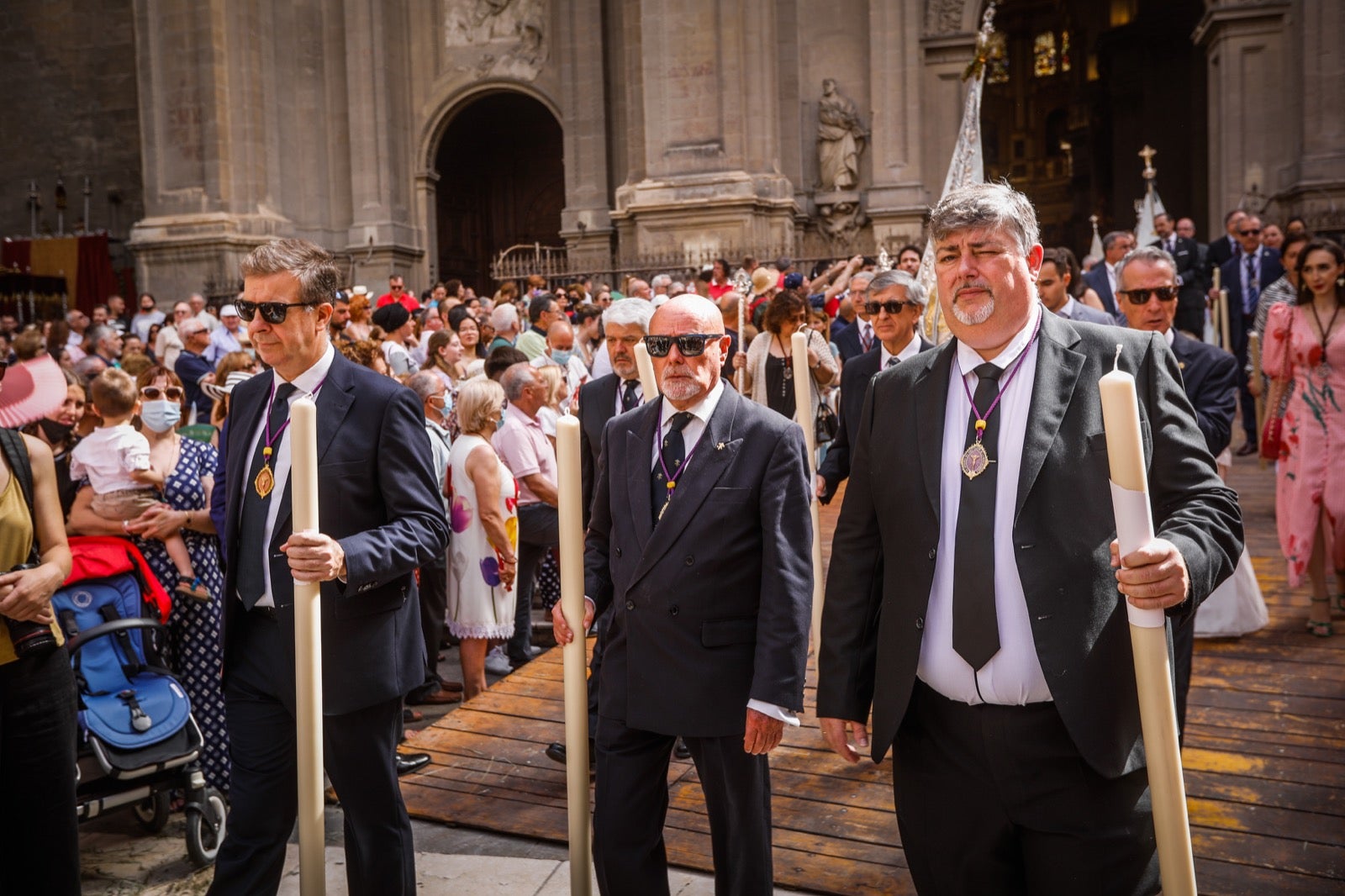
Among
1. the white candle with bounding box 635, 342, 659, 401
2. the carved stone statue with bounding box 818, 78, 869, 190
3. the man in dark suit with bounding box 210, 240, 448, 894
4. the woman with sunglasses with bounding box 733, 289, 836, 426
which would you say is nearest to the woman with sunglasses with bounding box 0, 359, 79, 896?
the man in dark suit with bounding box 210, 240, 448, 894

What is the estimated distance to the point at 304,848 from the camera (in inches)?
96.1

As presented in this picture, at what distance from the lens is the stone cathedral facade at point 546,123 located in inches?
737

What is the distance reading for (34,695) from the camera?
3.32 meters

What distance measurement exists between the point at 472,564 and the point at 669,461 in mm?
3060

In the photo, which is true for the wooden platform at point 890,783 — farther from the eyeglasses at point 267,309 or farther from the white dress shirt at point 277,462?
the eyeglasses at point 267,309

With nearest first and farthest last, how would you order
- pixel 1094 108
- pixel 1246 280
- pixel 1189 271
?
pixel 1189 271 < pixel 1246 280 < pixel 1094 108

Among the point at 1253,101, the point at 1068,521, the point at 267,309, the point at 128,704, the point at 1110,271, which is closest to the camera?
the point at 1068,521

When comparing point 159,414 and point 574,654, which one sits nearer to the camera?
point 574,654

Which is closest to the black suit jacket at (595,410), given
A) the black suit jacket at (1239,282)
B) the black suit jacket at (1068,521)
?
the black suit jacket at (1068,521)

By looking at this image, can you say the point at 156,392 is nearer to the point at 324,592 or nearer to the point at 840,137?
the point at 324,592

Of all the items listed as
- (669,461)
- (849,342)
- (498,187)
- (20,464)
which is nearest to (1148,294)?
(669,461)

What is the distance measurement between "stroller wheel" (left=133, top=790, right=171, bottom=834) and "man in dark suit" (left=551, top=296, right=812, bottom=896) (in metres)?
2.37

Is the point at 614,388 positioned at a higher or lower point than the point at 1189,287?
lower

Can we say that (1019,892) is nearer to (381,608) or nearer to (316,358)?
(381,608)
